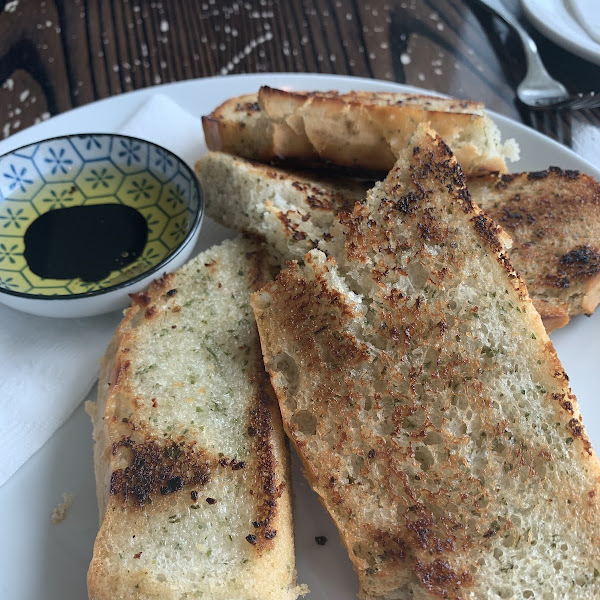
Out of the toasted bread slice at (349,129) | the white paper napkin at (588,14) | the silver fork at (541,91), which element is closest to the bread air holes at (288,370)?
the toasted bread slice at (349,129)

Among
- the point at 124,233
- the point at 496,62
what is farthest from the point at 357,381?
the point at 496,62

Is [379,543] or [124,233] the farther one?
[124,233]

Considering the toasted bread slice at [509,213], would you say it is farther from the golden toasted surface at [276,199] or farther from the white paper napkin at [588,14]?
the white paper napkin at [588,14]

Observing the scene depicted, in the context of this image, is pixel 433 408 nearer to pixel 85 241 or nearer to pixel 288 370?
pixel 288 370

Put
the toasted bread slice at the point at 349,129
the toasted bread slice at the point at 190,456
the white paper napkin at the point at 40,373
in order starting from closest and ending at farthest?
the toasted bread slice at the point at 190,456, the white paper napkin at the point at 40,373, the toasted bread slice at the point at 349,129

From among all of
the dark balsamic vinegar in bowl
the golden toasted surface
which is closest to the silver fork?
the golden toasted surface

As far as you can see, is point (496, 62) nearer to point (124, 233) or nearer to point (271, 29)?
point (271, 29)

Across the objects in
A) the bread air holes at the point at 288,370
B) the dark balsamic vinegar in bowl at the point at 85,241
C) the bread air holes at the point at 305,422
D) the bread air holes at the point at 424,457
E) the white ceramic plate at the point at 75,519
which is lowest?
the white ceramic plate at the point at 75,519

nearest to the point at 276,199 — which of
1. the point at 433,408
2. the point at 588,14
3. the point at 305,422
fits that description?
the point at 305,422
